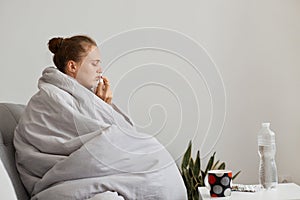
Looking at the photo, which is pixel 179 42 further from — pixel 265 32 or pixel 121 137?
pixel 121 137

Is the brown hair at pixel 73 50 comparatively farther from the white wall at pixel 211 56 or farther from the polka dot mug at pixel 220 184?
the polka dot mug at pixel 220 184

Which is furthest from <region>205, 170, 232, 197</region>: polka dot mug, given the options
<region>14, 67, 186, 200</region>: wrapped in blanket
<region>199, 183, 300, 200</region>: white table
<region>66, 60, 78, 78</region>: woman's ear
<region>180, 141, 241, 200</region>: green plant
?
<region>66, 60, 78, 78</region>: woman's ear

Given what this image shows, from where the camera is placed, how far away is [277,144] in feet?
8.41

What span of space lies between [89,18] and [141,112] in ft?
2.05

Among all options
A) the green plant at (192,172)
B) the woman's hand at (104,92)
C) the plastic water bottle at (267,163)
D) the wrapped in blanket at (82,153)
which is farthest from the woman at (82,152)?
the green plant at (192,172)

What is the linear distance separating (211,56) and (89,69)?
93 centimetres

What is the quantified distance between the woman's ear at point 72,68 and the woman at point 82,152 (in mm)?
114

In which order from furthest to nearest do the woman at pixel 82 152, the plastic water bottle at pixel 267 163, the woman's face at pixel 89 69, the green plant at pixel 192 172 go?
the green plant at pixel 192 172 → the woman's face at pixel 89 69 → the plastic water bottle at pixel 267 163 → the woman at pixel 82 152

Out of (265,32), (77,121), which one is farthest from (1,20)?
(265,32)

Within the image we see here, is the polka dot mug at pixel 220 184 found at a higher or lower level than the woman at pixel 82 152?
lower

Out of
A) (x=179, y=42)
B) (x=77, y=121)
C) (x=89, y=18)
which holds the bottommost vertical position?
(x=77, y=121)

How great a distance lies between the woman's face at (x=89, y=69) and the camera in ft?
6.03

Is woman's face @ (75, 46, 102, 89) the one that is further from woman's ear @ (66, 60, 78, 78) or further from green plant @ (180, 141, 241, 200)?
green plant @ (180, 141, 241, 200)

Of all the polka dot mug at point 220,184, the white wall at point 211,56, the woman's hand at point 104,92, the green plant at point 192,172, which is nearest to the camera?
the polka dot mug at point 220,184
